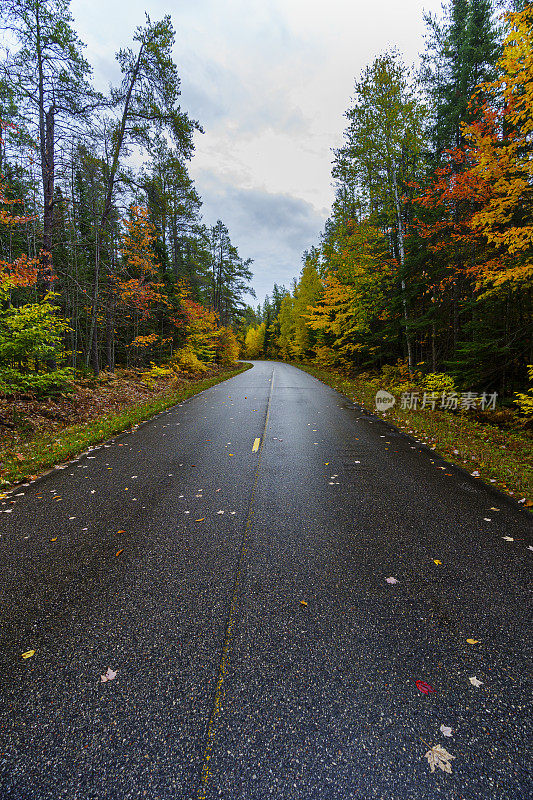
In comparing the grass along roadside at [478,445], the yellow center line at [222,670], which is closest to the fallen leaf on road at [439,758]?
the yellow center line at [222,670]

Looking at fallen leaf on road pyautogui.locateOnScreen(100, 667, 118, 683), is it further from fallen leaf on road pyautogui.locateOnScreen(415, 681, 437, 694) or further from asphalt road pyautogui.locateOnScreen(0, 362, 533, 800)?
fallen leaf on road pyautogui.locateOnScreen(415, 681, 437, 694)

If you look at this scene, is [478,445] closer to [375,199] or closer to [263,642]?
[263,642]

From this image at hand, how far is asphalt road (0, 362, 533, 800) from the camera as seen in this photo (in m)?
1.40

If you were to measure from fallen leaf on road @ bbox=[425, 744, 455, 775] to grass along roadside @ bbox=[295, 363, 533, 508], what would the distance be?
3.52m

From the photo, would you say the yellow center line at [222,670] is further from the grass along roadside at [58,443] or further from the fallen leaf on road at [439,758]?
the grass along roadside at [58,443]

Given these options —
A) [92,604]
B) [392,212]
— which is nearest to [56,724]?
[92,604]

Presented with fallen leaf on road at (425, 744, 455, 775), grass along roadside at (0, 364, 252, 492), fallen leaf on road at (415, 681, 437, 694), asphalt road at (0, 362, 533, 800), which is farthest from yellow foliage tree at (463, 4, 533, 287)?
grass along roadside at (0, 364, 252, 492)

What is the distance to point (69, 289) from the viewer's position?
40.6ft

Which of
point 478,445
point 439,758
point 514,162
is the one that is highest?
point 514,162

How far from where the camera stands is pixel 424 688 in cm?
175

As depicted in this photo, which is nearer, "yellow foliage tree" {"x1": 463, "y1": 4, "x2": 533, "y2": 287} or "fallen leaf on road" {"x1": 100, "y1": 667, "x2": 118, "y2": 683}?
"fallen leaf on road" {"x1": 100, "y1": 667, "x2": 118, "y2": 683}

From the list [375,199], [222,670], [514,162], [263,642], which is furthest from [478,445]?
[375,199]

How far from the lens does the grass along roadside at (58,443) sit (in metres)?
4.86

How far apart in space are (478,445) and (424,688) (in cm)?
552
